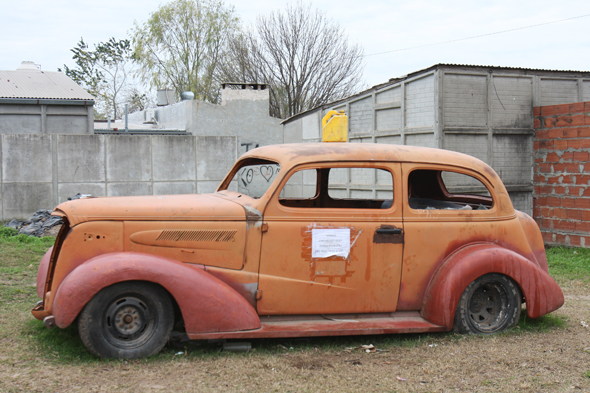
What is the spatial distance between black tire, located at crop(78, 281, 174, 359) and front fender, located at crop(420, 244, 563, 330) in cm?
214

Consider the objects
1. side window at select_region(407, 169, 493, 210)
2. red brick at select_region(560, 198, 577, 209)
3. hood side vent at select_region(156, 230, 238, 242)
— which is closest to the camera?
hood side vent at select_region(156, 230, 238, 242)

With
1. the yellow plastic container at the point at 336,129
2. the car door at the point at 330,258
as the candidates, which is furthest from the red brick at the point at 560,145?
the car door at the point at 330,258

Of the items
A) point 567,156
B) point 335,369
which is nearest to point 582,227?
point 567,156

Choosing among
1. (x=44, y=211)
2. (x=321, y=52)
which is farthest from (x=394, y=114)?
(x=321, y=52)

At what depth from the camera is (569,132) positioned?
29.2ft

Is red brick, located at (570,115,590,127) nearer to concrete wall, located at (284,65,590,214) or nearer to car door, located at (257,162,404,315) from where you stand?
concrete wall, located at (284,65,590,214)

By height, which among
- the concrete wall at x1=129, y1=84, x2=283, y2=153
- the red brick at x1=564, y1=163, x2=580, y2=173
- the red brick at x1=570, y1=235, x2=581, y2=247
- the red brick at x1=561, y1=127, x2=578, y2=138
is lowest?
the red brick at x1=570, y1=235, x2=581, y2=247

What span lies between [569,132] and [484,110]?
1.41m

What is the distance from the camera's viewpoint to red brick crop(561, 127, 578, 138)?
8.80 m

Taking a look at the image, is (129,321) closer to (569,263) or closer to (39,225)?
(569,263)

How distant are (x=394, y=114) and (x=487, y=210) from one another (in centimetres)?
567

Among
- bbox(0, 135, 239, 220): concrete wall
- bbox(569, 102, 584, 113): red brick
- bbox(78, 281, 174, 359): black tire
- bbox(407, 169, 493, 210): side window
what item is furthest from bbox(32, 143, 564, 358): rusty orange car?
bbox(0, 135, 239, 220): concrete wall

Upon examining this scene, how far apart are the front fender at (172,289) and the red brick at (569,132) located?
709 centimetres

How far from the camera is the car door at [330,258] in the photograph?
4.22m
